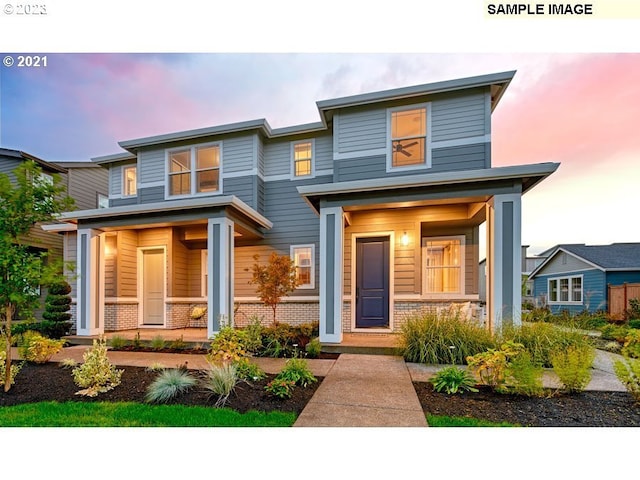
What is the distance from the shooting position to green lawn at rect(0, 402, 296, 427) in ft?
9.36

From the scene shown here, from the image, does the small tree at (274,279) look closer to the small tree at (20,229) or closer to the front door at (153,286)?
the small tree at (20,229)

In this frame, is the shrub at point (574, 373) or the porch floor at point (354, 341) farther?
the porch floor at point (354, 341)

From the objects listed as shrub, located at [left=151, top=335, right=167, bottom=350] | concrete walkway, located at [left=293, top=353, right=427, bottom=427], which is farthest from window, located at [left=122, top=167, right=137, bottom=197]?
concrete walkway, located at [left=293, top=353, right=427, bottom=427]

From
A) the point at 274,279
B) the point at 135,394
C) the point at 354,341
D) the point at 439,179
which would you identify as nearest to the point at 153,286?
the point at 274,279

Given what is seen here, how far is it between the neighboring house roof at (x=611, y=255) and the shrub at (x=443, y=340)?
11.5 metres

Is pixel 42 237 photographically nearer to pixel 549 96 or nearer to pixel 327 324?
pixel 327 324

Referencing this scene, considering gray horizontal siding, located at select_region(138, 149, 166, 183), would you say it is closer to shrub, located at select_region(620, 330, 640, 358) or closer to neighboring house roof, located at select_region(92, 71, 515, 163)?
neighboring house roof, located at select_region(92, 71, 515, 163)

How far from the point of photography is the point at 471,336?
4715 millimetres

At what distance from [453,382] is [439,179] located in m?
3.28

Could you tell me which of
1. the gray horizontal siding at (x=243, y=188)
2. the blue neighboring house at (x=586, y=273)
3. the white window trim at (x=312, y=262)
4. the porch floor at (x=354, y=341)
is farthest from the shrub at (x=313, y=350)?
the blue neighboring house at (x=586, y=273)

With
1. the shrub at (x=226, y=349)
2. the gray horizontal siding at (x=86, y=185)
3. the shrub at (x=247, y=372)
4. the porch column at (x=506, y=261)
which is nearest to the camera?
the shrub at (x=247, y=372)

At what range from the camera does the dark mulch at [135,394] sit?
10.6 feet
